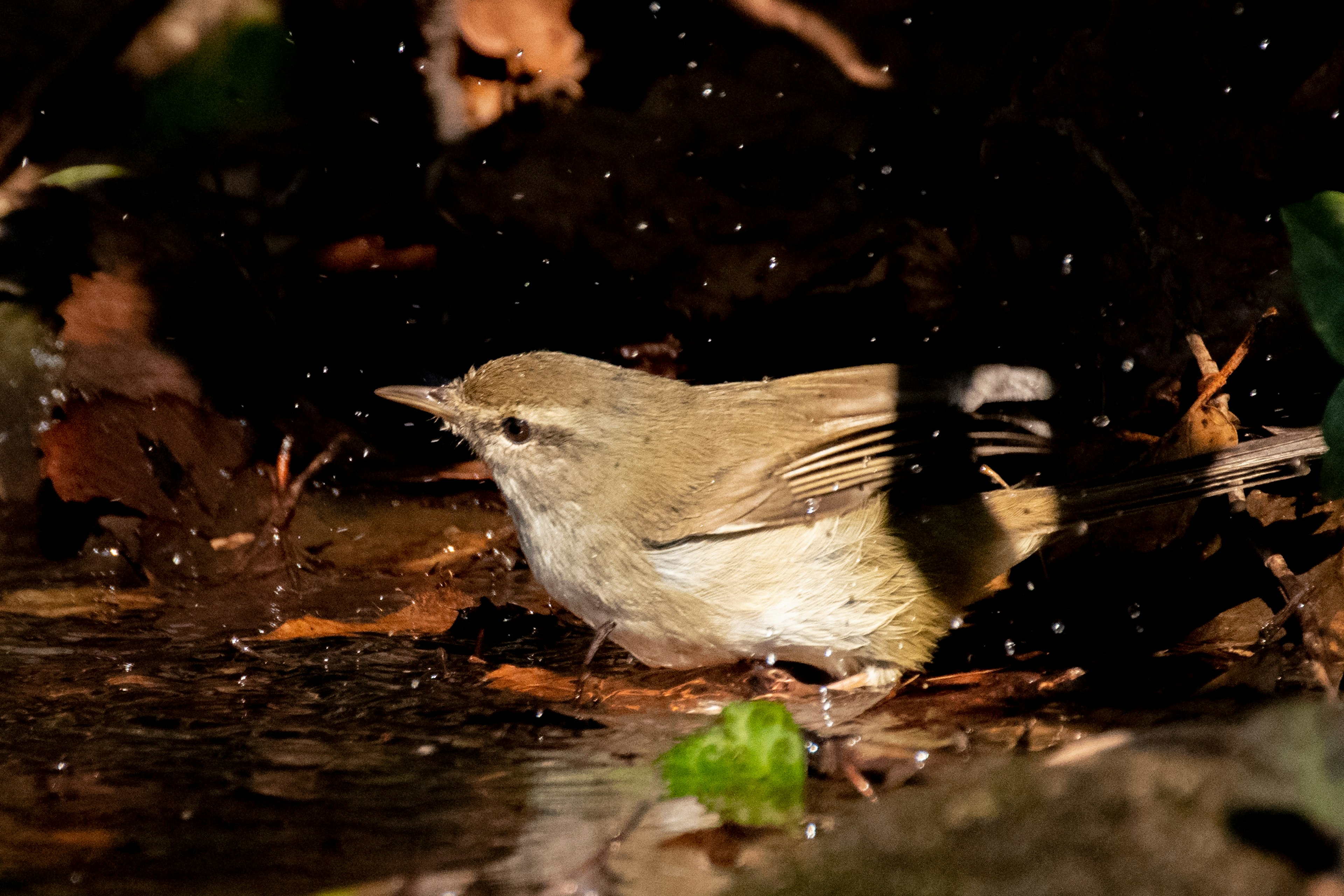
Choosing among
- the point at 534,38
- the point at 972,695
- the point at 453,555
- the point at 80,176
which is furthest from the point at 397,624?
the point at 80,176

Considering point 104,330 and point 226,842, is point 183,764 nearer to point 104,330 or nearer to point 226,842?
Result: point 226,842

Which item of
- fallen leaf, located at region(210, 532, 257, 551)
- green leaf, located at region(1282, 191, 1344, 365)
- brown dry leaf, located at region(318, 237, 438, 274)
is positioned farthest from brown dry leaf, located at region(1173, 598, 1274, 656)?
fallen leaf, located at region(210, 532, 257, 551)

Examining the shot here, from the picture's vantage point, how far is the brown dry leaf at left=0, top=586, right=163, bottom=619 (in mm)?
4781

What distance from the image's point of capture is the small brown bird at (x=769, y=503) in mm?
3830

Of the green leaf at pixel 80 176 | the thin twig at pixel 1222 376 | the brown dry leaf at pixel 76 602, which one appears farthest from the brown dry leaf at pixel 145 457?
the thin twig at pixel 1222 376

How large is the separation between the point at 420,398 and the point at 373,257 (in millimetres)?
1567

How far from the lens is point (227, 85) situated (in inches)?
243

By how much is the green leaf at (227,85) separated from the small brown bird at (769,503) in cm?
258

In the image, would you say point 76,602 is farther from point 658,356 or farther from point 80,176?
point 658,356

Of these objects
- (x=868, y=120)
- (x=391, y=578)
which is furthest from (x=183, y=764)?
(x=868, y=120)

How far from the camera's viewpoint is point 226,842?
9.45 feet

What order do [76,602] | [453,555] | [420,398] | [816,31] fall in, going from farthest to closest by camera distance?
[816,31] → [453,555] → [76,602] → [420,398]

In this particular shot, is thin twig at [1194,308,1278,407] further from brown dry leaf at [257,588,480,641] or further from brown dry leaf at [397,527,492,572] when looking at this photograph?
brown dry leaf at [397,527,492,572]

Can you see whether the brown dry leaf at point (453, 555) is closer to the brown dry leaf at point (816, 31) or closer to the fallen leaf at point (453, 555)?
the fallen leaf at point (453, 555)
